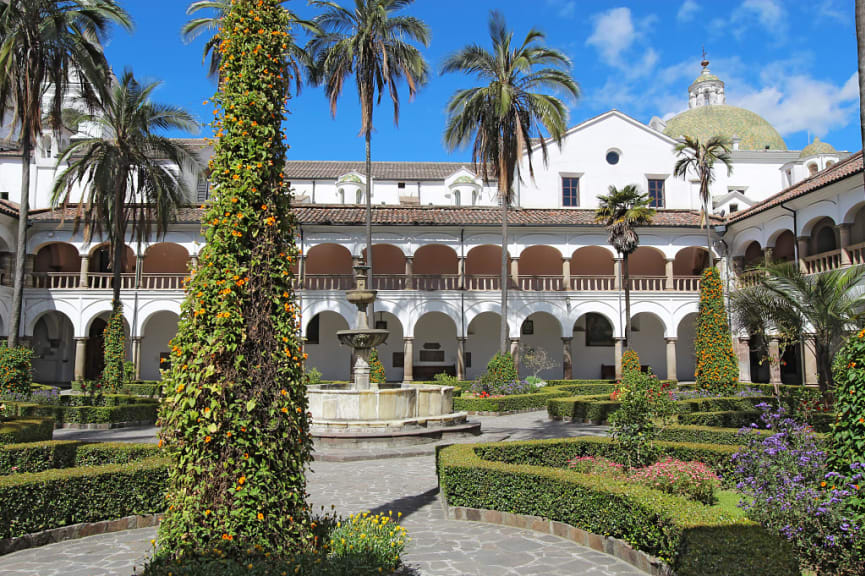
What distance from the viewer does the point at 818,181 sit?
2495 centimetres

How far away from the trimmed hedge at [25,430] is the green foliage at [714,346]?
16.6 m

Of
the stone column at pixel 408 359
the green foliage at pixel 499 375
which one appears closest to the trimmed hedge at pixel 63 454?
the green foliage at pixel 499 375

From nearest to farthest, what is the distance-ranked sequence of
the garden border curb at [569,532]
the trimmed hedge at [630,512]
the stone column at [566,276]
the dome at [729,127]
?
the trimmed hedge at [630,512] → the garden border curb at [569,532] → the stone column at [566,276] → the dome at [729,127]

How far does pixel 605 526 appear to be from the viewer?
630cm

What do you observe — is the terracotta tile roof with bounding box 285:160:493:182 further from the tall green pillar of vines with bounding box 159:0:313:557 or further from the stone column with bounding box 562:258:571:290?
the tall green pillar of vines with bounding box 159:0:313:557

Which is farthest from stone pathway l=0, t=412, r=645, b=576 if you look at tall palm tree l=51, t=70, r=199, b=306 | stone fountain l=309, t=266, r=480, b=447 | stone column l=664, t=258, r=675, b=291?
stone column l=664, t=258, r=675, b=291

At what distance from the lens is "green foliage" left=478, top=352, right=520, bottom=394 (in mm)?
21250

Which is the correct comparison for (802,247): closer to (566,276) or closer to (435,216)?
(566,276)

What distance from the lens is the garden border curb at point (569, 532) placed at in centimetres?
559

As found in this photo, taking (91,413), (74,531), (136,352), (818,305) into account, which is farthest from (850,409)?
(136,352)

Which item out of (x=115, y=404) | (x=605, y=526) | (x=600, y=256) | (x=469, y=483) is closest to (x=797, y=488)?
(x=605, y=526)

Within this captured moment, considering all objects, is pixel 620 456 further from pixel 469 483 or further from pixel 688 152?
pixel 688 152

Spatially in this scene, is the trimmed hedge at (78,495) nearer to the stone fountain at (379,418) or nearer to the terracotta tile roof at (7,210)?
the stone fountain at (379,418)

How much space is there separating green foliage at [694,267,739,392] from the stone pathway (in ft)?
40.9
